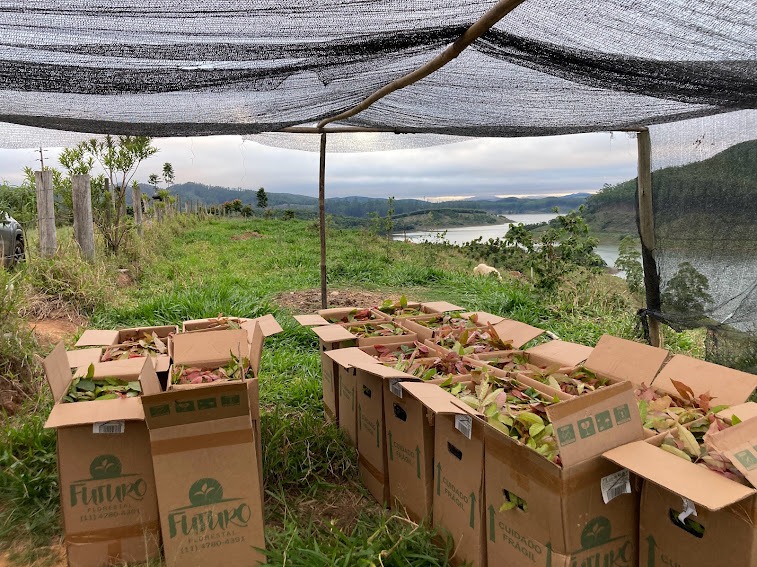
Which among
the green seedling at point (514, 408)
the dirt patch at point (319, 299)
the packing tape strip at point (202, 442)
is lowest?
the dirt patch at point (319, 299)

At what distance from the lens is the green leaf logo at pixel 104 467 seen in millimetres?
1989

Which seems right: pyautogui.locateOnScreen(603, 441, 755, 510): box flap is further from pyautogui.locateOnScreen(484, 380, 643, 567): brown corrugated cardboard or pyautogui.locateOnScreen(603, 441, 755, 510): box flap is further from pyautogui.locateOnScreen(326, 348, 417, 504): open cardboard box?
pyautogui.locateOnScreen(326, 348, 417, 504): open cardboard box

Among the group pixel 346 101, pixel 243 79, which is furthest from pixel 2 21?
pixel 346 101

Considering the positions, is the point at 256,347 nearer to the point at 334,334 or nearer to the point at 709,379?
the point at 334,334

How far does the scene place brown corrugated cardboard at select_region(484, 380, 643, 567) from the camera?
148 centimetres

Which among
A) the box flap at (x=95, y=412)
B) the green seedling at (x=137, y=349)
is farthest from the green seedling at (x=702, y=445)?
the green seedling at (x=137, y=349)

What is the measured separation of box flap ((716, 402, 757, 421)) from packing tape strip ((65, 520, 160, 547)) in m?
1.97

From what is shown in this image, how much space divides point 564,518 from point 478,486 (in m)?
0.35

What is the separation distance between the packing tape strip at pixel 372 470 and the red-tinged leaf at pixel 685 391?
120 centimetres

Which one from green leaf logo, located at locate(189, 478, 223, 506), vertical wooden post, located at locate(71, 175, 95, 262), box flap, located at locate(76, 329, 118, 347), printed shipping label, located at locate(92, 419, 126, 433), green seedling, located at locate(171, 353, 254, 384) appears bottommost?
green leaf logo, located at locate(189, 478, 223, 506)

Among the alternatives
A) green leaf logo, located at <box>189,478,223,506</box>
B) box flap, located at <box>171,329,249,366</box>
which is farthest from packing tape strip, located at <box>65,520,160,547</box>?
box flap, located at <box>171,329,249,366</box>

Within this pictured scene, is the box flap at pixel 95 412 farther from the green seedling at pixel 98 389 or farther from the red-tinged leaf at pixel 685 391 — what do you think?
the red-tinged leaf at pixel 685 391

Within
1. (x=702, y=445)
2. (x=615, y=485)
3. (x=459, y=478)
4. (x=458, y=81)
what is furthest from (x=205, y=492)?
(x=458, y=81)

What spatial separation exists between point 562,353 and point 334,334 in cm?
108
